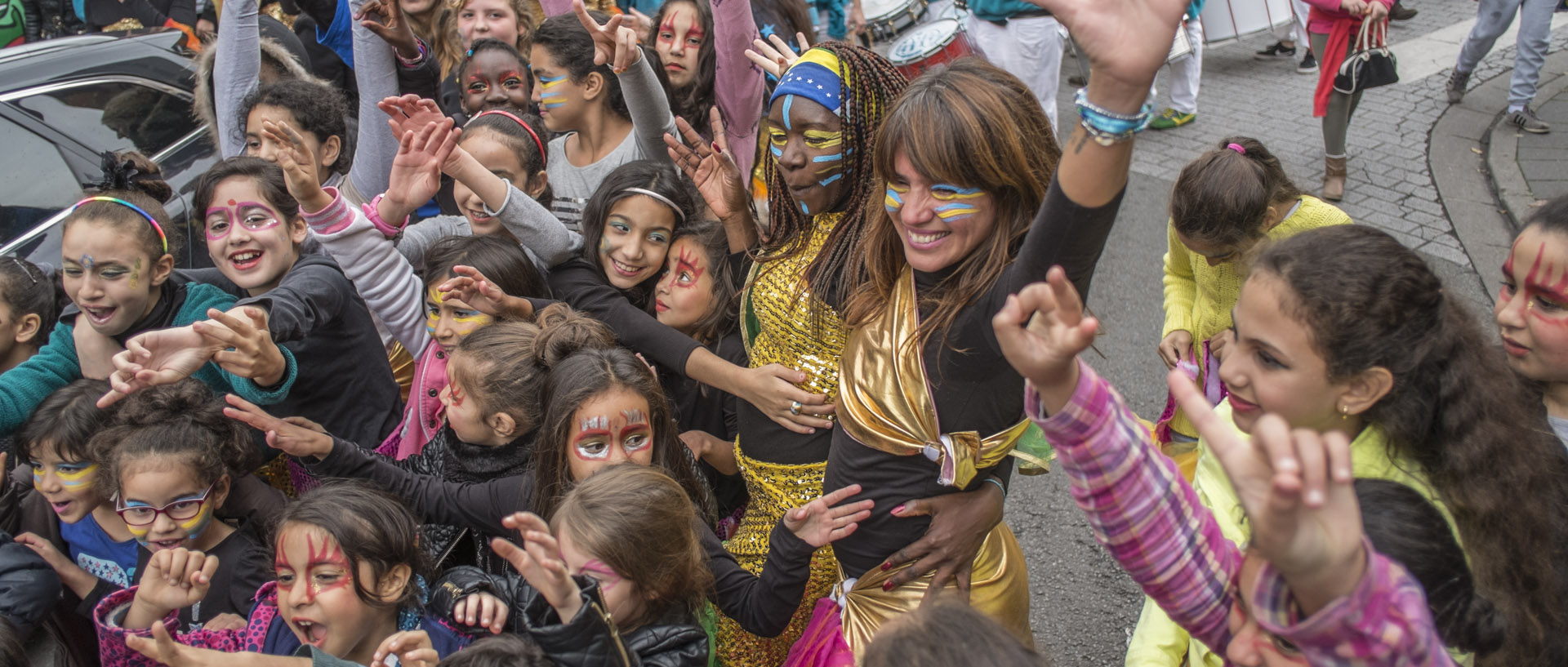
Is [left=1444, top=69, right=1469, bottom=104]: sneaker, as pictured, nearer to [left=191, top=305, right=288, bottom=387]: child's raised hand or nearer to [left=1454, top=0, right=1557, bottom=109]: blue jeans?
[left=1454, top=0, right=1557, bottom=109]: blue jeans

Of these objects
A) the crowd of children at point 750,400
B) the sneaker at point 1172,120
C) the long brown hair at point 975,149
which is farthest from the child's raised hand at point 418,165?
the sneaker at point 1172,120

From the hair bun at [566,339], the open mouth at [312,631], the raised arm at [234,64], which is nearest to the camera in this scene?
the open mouth at [312,631]

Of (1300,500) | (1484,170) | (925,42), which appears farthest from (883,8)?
(1300,500)

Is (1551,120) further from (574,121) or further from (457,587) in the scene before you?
(457,587)

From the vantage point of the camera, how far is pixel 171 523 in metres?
2.57

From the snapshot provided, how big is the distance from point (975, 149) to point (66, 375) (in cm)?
283

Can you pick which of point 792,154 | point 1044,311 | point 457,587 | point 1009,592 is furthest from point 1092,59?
point 457,587

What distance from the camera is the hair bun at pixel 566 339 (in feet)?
8.97

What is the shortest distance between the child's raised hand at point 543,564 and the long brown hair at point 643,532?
264mm

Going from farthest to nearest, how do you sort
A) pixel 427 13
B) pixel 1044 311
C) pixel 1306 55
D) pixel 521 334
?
pixel 1306 55 < pixel 427 13 < pixel 521 334 < pixel 1044 311

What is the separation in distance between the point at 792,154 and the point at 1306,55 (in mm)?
8067

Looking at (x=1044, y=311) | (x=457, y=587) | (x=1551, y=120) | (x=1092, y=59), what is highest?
(x=1092, y=59)

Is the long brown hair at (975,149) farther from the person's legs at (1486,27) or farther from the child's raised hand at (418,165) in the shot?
the person's legs at (1486,27)

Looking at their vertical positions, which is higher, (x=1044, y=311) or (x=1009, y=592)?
(x=1044, y=311)
